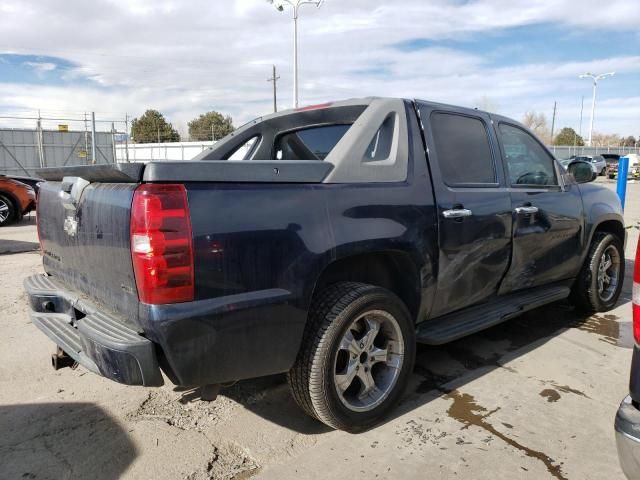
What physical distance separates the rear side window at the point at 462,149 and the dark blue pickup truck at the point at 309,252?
0.6 inches

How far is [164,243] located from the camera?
218 cm

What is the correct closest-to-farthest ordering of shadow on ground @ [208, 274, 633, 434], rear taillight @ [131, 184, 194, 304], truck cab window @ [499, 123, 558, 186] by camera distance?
rear taillight @ [131, 184, 194, 304], shadow on ground @ [208, 274, 633, 434], truck cab window @ [499, 123, 558, 186]

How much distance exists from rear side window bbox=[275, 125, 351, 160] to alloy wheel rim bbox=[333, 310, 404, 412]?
1.38 meters

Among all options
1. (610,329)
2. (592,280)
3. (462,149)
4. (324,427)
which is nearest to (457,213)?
(462,149)

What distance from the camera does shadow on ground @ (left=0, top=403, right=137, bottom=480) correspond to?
2539mm

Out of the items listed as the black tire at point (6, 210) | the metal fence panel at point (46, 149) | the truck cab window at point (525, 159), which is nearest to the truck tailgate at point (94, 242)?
the truck cab window at point (525, 159)

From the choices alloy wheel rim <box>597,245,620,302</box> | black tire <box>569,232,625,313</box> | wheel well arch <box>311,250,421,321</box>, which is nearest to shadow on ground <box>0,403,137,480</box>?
wheel well arch <box>311,250,421,321</box>

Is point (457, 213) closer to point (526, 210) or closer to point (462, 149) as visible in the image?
point (462, 149)

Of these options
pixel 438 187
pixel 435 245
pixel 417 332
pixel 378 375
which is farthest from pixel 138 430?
pixel 438 187

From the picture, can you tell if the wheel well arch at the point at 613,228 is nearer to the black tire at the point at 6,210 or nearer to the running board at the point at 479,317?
the running board at the point at 479,317

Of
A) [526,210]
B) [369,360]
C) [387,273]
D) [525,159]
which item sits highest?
[525,159]

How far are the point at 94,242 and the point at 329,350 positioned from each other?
1.32m

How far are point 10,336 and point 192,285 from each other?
2.95 m

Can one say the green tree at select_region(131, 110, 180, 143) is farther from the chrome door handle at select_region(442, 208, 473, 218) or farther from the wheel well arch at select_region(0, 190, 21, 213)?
the chrome door handle at select_region(442, 208, 473, 218)
